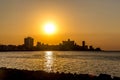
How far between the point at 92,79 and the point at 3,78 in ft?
26.5

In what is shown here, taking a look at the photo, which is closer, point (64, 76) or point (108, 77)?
point (108, 77)

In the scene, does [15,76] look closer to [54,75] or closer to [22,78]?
[22,78]

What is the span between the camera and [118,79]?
25.5 m

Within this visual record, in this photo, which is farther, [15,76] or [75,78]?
[15,76]

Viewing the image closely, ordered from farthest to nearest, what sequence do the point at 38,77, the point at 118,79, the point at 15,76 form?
the point at 15,76 < the point at 38,77 < the point at 118,79

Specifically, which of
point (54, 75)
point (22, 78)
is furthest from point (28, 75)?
point (54, 75)

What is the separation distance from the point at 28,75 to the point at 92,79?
697cm

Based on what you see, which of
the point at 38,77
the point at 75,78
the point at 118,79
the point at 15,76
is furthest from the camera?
the point at 15,76

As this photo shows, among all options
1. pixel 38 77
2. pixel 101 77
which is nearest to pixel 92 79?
pixel 101 77

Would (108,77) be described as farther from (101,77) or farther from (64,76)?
(64,76)

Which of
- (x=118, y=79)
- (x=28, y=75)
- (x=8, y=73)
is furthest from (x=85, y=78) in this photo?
(x=8, y=73)

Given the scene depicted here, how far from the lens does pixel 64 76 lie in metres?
28.6

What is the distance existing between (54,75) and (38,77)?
52.3 inches

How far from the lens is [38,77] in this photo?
29.4m
